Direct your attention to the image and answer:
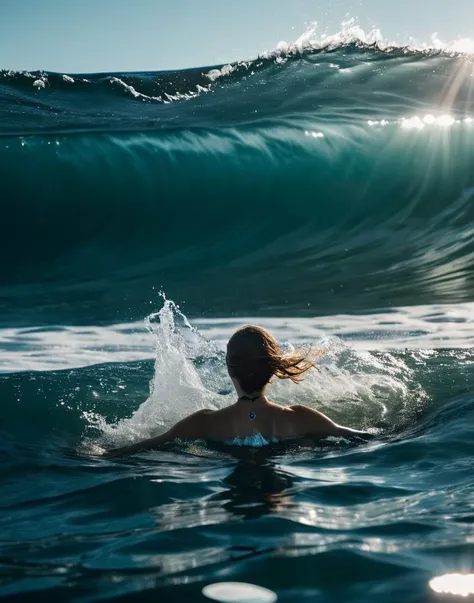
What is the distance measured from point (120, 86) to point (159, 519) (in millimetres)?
16639

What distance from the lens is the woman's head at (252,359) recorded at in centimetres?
466

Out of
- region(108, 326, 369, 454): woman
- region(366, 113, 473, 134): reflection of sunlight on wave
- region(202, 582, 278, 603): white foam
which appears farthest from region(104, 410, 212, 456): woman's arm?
region(366, 113, 473, 134): reflection of sunlight on wave

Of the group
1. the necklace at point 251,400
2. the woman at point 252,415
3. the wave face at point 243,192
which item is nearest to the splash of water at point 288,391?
the woman at point 252,415

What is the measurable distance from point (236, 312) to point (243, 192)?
4.43 m

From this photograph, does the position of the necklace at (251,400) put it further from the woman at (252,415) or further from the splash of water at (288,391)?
the splash of water at (288,391)

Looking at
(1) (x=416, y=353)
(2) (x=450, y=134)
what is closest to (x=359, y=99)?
(2) (x=450, y=134)

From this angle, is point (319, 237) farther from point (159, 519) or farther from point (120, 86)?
point (159, 519)

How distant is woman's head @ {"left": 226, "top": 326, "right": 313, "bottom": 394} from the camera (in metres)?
4.66

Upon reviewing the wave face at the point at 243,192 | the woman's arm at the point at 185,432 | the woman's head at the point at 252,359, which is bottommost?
the woman's arm at the point at 185,432

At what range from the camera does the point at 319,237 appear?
13672 millimetres

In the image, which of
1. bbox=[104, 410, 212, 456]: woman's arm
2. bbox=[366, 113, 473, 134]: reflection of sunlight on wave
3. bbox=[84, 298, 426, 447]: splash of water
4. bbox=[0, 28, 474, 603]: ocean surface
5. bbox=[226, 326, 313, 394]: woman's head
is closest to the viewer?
bbox=[0, 28, 474, 603]: ocean surface

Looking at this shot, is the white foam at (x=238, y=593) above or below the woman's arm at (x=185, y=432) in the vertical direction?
below

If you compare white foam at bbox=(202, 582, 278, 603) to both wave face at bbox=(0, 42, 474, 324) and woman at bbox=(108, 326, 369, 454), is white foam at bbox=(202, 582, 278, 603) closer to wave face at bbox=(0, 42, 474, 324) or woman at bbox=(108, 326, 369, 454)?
woman at bbox=(108, 326, 369, 454)

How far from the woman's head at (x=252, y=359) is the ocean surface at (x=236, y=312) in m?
0.33
